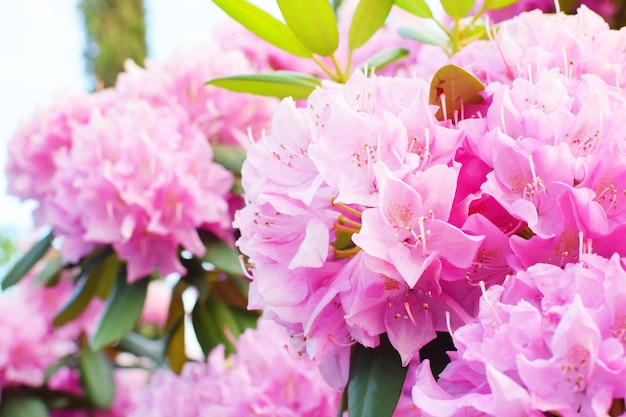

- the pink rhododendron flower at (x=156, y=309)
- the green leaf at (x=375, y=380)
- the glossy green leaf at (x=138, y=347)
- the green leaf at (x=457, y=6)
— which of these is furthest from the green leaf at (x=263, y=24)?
the pink rhododendron flower at (x=156, y=309)

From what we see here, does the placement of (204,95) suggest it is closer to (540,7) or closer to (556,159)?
(540,7)

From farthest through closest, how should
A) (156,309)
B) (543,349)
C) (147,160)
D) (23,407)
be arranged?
(156,309) → (23,407) → (147,160) → (543,349)

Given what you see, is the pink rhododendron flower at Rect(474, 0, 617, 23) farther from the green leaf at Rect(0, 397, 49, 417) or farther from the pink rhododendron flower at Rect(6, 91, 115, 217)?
the green leaf at Rect(0, 397, 49, 417)

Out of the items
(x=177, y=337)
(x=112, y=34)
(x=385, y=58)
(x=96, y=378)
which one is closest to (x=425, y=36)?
(x=385, y=58)

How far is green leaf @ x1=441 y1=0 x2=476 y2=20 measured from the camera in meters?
0.65

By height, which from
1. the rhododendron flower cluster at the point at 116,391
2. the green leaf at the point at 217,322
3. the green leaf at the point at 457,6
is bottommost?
the rhododendron flower cluster at the point at 116,391

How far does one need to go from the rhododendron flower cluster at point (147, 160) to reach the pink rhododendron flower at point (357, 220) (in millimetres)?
469

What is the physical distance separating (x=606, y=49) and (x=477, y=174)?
15cm

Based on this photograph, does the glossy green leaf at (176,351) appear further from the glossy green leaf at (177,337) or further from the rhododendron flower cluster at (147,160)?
the rhododendron flower cluster at (147,160)

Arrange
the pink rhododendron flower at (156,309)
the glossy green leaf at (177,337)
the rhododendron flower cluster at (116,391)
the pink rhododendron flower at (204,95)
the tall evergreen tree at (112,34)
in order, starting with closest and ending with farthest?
1. the pink rhododendron flower at (204,95)
2. the glossy green leaf at (177,337)
3. the rhododendron flower cluster at (116,391)
4. the pink rhododendron flower at (156,309)
5. the tall evergreen tree at (112,34)

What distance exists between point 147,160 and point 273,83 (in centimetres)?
36

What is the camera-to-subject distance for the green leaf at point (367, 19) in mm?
650

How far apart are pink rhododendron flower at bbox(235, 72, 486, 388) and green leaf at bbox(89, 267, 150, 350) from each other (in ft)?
1.81

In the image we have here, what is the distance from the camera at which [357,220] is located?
545mm
